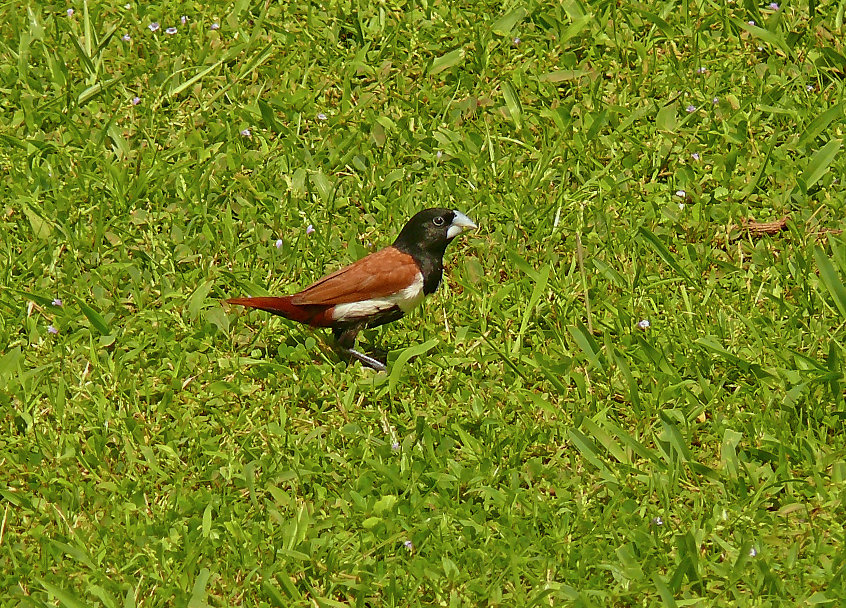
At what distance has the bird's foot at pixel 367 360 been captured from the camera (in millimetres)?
5613

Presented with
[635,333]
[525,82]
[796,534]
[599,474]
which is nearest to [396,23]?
[525,82]

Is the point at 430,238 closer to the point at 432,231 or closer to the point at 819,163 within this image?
the point at 432,231

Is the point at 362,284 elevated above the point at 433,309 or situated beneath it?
elevated above

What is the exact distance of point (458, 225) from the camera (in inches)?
224

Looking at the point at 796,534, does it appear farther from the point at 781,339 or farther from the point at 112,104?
the point at 112,104

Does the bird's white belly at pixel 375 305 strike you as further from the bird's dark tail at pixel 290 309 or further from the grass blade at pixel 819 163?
the grass blade at pixel 819 163

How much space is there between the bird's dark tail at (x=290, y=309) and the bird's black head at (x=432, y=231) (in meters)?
0.45

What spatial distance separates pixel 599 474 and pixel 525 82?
269cm

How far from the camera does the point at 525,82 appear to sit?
23.1 feet

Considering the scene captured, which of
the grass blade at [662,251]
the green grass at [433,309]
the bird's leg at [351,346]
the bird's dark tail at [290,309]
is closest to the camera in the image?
the green grass at [433,309]

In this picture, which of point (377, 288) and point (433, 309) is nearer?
point (377, 288)

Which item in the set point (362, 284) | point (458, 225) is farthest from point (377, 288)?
point (458, 225)

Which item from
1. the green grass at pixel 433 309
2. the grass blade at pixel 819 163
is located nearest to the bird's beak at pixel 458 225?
the green grass at pixel 433 309

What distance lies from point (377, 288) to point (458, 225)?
0.47 meters
